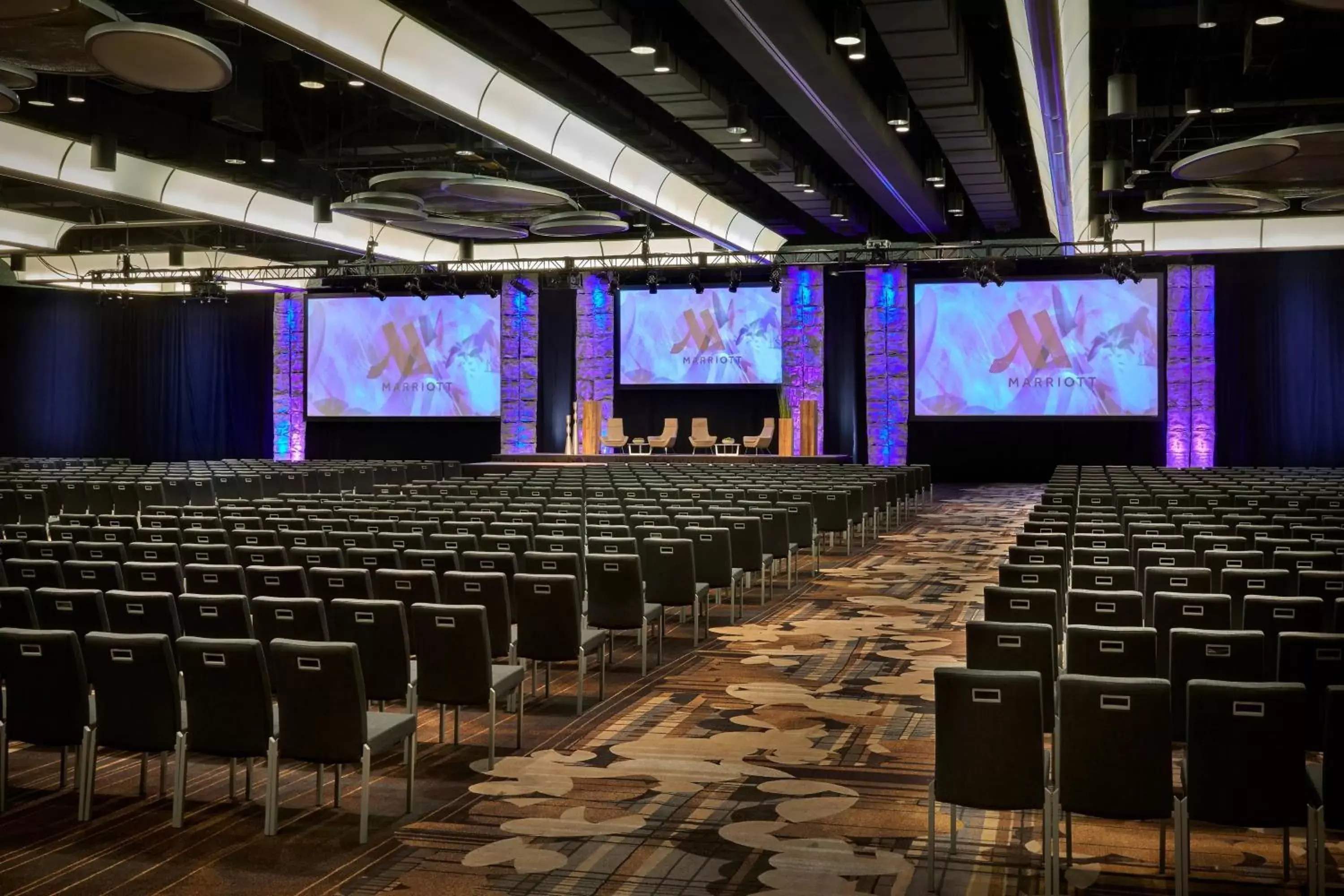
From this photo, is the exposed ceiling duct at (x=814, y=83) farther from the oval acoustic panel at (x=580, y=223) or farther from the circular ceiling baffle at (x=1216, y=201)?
the oval acoustic panel at (x=580, y=223)

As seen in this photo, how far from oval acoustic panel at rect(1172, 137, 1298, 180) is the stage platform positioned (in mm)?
11352

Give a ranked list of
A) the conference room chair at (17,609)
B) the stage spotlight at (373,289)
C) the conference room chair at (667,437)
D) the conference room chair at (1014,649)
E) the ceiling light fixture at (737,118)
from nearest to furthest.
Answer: the conference room chair at (1014,649), the conference room chair at (17,609), the ceiling light fixture at (737,118), the stage spotlight at (373,289), the conference room chair at (667,437)

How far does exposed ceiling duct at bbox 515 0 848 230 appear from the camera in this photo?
1049 cm

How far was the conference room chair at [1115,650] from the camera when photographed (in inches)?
209

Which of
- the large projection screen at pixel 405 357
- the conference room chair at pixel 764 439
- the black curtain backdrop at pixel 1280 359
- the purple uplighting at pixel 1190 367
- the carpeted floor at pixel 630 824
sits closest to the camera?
the carpeted floor at pixel 630 824

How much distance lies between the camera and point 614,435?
27.5 m

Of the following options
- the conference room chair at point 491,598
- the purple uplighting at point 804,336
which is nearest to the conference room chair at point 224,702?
the conference room chair at point 491,598

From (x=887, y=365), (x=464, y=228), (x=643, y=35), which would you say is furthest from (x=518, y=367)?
(x=643, y=35)

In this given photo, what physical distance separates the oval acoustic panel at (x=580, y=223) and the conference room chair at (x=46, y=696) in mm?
13981

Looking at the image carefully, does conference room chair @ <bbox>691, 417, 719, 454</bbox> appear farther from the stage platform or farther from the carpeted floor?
the carpeted floor

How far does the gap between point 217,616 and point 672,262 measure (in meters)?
20.8

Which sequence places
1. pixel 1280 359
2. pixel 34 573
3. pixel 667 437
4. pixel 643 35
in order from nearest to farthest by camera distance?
pixel 34 573
pixel 643 35
pixel 1280 359
pixel 667 437

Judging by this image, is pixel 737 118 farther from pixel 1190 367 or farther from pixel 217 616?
pixel 1190 367

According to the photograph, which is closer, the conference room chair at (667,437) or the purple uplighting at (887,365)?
the purple uplighting at (887,365)
